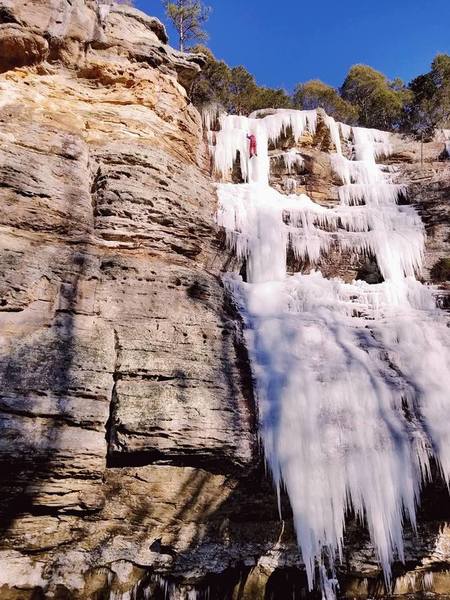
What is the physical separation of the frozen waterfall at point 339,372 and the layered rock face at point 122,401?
41 cm

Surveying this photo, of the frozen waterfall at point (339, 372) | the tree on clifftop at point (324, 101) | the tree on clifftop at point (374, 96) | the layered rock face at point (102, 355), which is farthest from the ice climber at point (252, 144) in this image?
the tree on clifftop at point (374, 96)

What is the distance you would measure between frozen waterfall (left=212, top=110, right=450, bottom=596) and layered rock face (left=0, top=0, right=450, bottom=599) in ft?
1.36

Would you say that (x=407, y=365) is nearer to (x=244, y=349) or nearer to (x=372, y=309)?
(x=372, y=309)

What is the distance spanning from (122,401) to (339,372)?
2.79 m

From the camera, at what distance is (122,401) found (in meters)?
4.52

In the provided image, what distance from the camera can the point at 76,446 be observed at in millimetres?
4145

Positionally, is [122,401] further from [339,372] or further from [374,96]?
[374,96]

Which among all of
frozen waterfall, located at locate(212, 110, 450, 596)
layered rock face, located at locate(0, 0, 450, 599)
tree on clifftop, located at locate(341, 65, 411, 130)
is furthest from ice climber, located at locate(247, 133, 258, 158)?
tree on clifftop, located at locate(341, 65, 411, 130)

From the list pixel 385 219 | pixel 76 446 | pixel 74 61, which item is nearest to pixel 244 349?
pixel 76 446

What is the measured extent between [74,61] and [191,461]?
25.6 feet

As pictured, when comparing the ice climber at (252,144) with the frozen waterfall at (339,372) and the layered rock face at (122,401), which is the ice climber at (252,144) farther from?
the layered rock face at (122,401)

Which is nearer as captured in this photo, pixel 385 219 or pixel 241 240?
pixel 241 240

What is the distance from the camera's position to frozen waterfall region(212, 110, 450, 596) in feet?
15.6

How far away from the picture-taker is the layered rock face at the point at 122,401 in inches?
166
